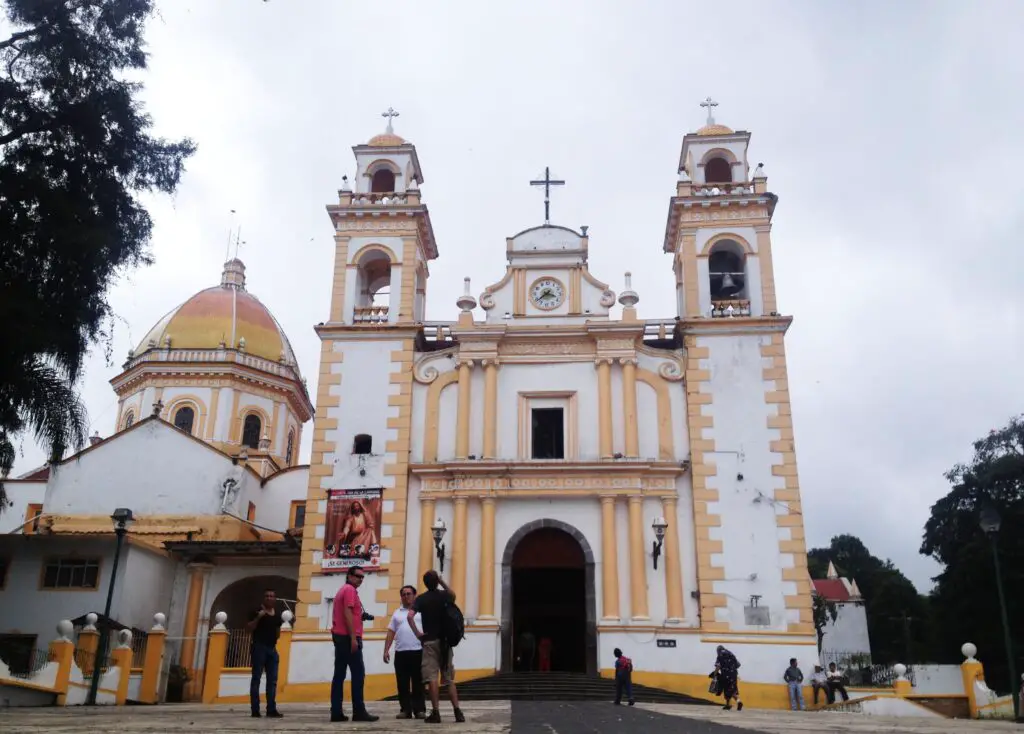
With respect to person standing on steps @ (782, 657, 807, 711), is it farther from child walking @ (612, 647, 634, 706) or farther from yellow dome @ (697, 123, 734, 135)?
yellow dome @ (697, 123, 734, 135)

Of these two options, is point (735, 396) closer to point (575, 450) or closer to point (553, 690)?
point (575, 450)

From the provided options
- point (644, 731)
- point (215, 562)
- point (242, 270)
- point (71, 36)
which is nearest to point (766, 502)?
point (644, 731)

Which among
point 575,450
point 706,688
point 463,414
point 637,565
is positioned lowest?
point 706,688

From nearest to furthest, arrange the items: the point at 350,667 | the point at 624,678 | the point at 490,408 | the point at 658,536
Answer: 1. the point at 350,667
2. the point at 624,678
3. the point at 658,536
4. the point at 490,408

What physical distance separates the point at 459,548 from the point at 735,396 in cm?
758

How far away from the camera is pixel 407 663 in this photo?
32.5 feet

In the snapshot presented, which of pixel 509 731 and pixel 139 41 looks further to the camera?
pixel 139 41

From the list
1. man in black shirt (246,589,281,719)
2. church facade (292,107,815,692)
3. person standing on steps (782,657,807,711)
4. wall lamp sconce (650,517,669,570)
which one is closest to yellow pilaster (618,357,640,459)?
church facade (292,107,815,692)

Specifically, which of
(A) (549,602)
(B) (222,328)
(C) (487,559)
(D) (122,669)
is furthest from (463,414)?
(B) (222,328)

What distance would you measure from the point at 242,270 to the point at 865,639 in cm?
3735

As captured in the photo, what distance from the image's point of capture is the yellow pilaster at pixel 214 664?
68.0ft

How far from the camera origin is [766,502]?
21.8 metres

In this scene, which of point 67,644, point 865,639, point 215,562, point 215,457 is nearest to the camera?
point 67,644

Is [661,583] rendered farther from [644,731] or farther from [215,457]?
Result: [215,457]
